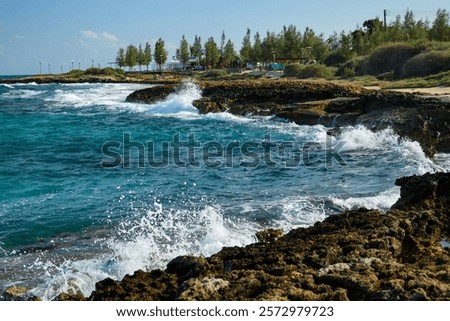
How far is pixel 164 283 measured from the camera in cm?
524

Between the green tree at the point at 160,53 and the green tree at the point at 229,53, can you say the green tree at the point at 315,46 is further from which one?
the green tree at the point at 160,53

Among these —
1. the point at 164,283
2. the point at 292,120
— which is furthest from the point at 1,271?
the point at 292,120

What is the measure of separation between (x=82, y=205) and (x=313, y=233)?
19.3ft

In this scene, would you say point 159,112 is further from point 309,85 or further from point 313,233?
point 313,233

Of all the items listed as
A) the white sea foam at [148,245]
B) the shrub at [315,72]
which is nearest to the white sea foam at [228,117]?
the white sea foam at [148,245]

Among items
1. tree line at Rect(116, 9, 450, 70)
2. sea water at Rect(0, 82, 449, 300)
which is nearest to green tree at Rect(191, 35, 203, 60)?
tree line at Rect(116, 9, 450, 70)

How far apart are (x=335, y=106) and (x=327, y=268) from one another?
64.9 feet

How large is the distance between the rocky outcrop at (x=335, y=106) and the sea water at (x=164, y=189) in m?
0.72

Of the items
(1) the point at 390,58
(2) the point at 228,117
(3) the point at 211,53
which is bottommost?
(2) the point at 228,117

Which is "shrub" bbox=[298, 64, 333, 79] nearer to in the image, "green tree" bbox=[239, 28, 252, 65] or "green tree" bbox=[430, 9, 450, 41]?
"green tree" bbox=[430, 9, 450, 41]

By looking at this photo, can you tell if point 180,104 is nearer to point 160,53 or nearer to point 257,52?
point 257,52

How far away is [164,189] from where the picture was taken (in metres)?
12.6

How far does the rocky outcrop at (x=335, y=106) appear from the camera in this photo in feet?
58.2

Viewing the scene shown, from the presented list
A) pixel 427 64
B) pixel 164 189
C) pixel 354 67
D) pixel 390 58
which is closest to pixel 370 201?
pixel 164 189
